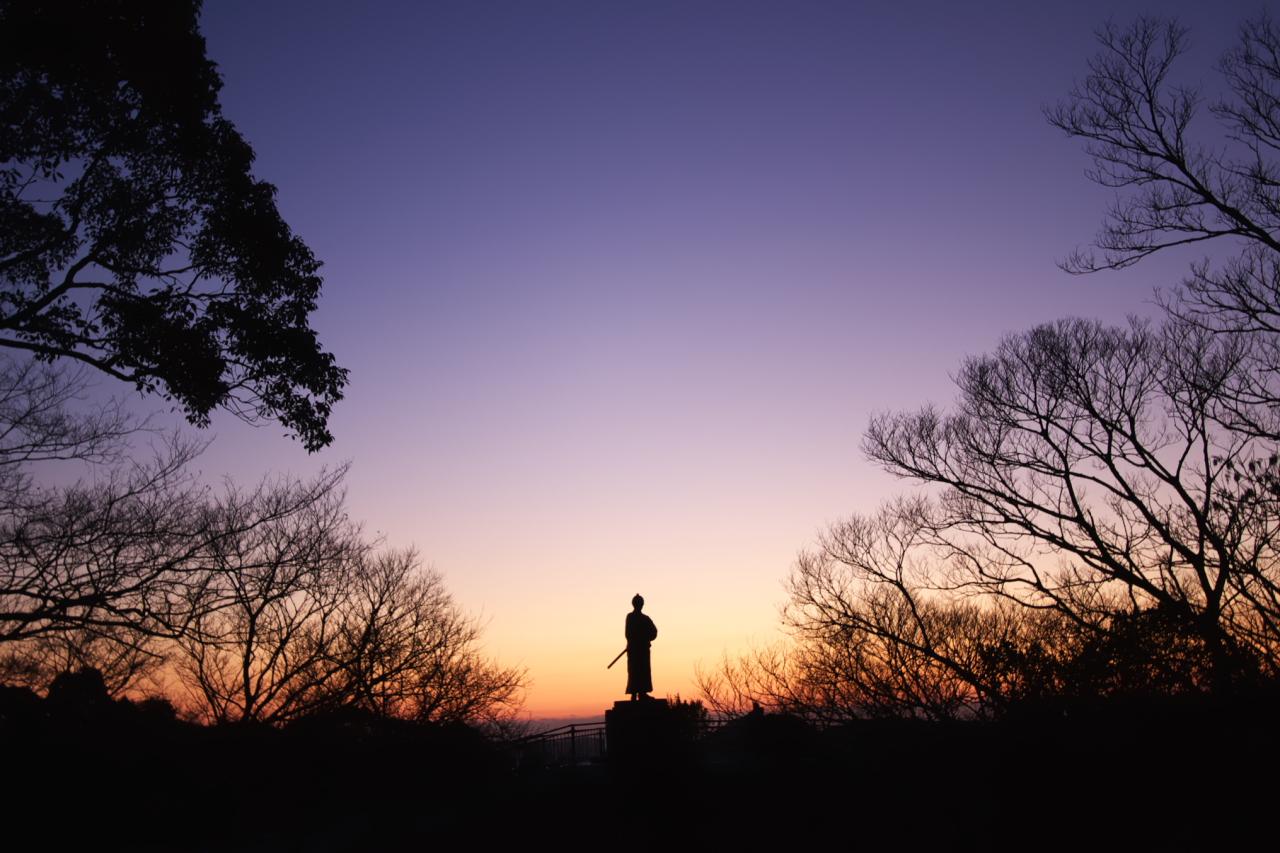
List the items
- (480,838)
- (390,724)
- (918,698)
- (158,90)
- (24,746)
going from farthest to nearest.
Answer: (390,724)
(918,698)
(24,746)
(480,838)
(158,90)

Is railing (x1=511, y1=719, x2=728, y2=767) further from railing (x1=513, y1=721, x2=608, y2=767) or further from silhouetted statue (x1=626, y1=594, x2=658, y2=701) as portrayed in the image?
silhouetted statue (x1=626, y1=594, x2=658, y2=701)

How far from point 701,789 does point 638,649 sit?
2846mm

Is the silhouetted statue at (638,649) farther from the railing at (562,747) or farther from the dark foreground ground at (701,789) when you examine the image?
the railing at (562,747)

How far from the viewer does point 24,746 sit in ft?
44.6

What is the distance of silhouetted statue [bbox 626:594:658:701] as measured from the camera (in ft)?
47.0

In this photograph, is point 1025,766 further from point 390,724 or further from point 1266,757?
point 390,724

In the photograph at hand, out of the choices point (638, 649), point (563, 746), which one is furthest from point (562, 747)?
point (638, 649)

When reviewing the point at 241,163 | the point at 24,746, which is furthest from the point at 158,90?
the point at 24,746

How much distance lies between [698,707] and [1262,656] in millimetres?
22525

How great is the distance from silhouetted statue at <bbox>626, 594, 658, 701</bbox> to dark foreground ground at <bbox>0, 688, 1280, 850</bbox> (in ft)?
3.87

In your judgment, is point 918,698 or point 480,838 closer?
point 480,838

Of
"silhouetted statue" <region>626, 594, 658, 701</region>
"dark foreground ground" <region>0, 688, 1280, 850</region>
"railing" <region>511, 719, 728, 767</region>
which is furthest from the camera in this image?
"railing" <region>511, 719, 728, 767</region>

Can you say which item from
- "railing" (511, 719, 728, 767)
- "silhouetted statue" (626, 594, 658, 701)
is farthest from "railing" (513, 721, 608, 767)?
"silhouetted statue" (626, 594, 658, 701)

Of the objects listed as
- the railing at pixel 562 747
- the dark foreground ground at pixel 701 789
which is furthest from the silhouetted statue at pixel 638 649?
the railing at pixel 562 747
